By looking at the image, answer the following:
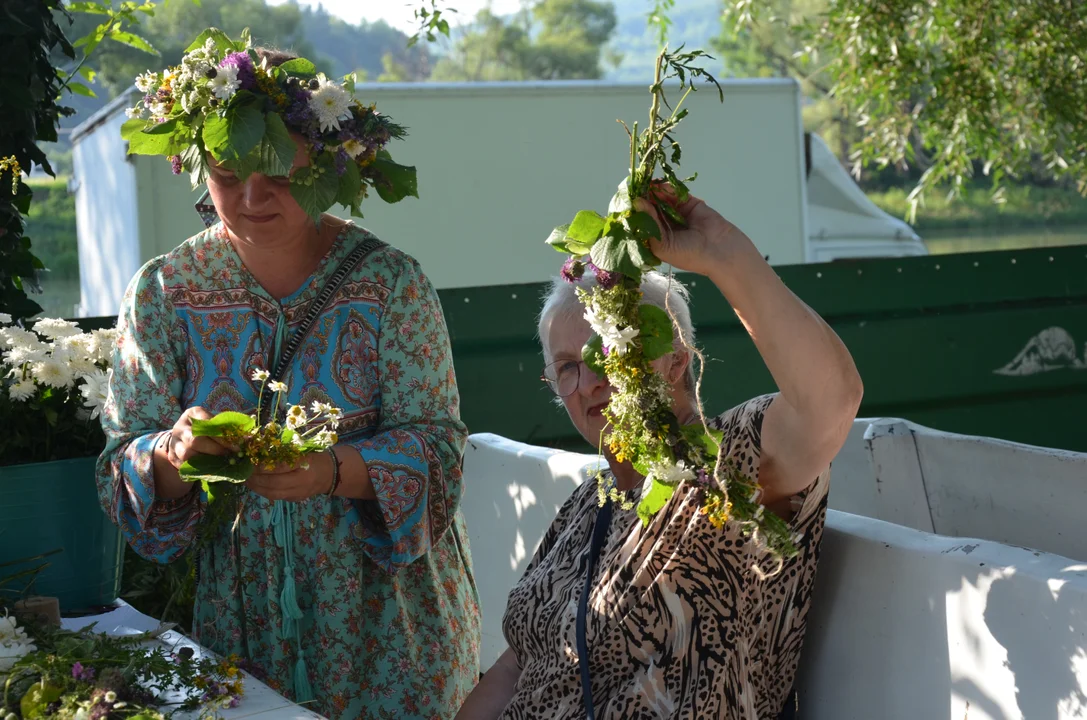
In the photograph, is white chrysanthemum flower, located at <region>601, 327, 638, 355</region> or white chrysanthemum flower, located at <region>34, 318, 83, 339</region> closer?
white chrysanthemum flower, located at <region>601, 327, 638, 355</region>

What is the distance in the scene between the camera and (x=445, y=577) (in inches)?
102

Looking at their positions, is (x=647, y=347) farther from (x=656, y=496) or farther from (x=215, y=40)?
(x=215, y=40)

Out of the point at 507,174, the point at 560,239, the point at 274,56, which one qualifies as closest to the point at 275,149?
the point at 274,56

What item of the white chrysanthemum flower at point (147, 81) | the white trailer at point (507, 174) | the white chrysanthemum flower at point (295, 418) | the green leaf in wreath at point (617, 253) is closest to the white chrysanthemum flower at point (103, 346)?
the white chrysanthemum flower at point (147, 81)

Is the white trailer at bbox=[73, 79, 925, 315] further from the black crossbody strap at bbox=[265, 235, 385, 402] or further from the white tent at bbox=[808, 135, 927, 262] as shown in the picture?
the black crossbody strap at bbox=[265, 235, 385, 402]

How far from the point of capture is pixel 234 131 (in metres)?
2.28

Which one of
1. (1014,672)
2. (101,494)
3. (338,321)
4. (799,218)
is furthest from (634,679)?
(799,218)

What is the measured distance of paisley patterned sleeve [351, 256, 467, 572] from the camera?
7.65ft

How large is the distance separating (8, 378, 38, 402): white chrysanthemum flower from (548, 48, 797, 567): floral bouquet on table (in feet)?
4.54

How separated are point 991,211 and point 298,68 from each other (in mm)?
64720

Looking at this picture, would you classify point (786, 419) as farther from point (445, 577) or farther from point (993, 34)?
point (993, 34)

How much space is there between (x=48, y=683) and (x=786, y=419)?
1.21 m

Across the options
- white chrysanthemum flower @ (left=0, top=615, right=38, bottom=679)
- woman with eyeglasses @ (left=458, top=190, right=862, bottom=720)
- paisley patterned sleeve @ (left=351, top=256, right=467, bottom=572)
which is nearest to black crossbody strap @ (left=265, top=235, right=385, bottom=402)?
paisley patterned sleeve @ (left=351, top=256, right=467, bottom=572)

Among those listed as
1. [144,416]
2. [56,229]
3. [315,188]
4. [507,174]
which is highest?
[56,229]
